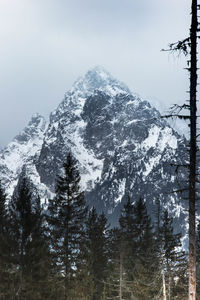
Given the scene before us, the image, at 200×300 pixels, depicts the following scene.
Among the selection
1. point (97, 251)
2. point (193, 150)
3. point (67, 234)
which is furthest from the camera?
point (97, 251)

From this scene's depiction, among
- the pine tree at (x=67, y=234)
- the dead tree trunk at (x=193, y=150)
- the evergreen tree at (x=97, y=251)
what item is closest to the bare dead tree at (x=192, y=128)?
the dead tree trunk at (x=193, y=150)

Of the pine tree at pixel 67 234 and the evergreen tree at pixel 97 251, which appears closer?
the pine tree at pixel 67 234

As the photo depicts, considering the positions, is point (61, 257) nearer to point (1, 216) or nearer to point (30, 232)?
point (30, 232)

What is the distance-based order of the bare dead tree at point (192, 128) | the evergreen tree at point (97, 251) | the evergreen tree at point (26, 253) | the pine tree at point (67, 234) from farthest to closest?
the evergreen tree at point (97, 251) < the pine tree at point (67, 234) < the evergreen tree at point (26, 253) < the bare dead tree at point (192, 128)

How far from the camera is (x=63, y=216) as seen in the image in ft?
85.4

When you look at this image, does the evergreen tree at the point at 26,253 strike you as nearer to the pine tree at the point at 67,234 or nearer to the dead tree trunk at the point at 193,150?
the pine tree at the point at 67,234

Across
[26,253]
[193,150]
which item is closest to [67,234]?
[26,253]

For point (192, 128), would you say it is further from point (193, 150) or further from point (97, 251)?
point (97, 251)

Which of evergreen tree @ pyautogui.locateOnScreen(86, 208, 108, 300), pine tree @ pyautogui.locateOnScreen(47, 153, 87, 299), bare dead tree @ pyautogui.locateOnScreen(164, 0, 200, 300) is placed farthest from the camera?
evergreen tree @ pyautogui.locateOnScreen(86, 208, 108, 300)

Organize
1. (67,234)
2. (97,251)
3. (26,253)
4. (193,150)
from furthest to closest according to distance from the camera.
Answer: (97,251) → (67,234) → (26,253) → (193,150)

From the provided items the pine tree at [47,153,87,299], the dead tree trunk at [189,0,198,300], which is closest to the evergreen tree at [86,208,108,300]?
the pine tree at [47,153,87,299]

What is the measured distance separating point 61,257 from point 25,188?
5.50m

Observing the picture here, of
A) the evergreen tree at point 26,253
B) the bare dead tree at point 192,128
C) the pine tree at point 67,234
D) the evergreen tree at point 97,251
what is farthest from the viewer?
the evergreen tree at point 97,251

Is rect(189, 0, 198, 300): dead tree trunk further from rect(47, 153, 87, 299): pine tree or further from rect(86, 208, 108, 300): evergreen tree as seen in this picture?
rect(86, 208, 108, 300): evergreen tree
